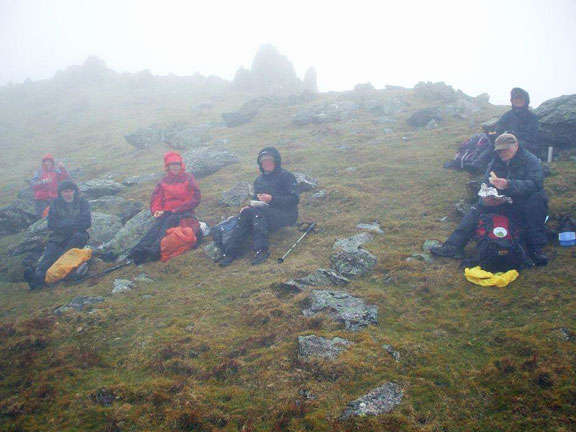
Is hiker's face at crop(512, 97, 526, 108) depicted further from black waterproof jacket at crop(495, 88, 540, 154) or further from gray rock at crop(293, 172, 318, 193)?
gray rock at crop(293, 172, 318, 193)

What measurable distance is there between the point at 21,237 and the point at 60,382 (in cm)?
1265

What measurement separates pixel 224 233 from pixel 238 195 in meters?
3.89

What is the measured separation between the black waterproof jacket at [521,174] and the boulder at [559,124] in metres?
6.33

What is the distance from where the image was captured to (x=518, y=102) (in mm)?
12570

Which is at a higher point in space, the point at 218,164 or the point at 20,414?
the point at 218,164

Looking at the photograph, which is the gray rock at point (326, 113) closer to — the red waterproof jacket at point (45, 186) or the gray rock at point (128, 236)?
the gray rock at point (128, 236)

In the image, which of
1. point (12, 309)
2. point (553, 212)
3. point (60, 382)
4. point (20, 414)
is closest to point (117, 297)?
point (12, 309)

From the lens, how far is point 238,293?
26.4 feet

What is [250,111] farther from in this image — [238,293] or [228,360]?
[228,360]

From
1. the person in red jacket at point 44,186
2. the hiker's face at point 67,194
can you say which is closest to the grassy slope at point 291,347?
the hiker's face at point 67,194

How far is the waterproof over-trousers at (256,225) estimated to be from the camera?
10.4 meters

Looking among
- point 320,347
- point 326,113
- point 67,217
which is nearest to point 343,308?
point 320,347

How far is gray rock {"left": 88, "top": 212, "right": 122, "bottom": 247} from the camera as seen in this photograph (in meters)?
13.4

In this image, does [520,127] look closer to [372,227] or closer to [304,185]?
[372,227]
